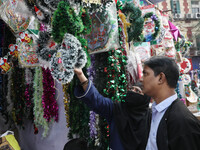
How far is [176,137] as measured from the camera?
4.30 feet

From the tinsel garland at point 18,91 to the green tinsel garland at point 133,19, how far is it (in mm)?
2227

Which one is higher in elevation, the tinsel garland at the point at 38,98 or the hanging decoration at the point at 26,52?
the hanging decoration at the point at 26,52

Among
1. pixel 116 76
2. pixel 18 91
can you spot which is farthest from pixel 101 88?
pixel 18 91

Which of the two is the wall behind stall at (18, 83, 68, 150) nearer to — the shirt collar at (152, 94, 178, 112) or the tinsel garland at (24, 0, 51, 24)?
the tinsel garland at (24, 0, 51, 24)

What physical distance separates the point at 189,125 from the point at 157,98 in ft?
1.36

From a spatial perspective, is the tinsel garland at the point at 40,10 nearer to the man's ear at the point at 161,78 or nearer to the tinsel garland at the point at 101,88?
the tinsel garland at the point at 101,88

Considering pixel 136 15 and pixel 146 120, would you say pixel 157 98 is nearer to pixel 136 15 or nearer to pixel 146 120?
pixel 146 120

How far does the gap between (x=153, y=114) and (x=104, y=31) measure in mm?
1076

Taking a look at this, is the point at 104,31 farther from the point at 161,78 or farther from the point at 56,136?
the point at 56,136

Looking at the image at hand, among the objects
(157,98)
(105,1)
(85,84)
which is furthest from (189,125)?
(105,1)

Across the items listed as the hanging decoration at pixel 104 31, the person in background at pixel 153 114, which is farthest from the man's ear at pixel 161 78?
the hanging decoration at pixel 104 31

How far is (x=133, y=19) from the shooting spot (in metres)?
2.70

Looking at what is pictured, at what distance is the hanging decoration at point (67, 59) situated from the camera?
5.04 ft

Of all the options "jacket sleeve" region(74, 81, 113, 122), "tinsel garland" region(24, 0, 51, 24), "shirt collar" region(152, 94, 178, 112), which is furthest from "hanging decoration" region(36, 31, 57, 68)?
"shirt collar" region(152, 94, 178, 112)
